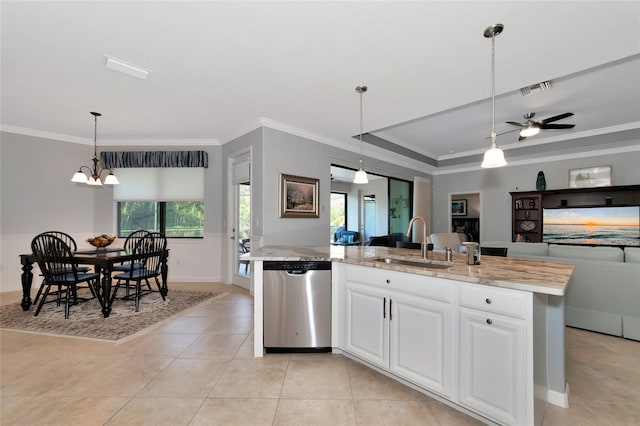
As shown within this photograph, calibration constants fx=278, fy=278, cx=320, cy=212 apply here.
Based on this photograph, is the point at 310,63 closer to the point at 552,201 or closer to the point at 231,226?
the point at 231,226

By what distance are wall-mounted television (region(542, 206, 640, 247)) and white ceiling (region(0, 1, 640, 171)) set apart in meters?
1.84

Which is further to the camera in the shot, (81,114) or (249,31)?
(81,114)

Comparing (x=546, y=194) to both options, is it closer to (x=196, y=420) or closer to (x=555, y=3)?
(x=555, y=3)

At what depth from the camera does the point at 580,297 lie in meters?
2.98

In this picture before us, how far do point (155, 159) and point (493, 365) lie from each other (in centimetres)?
562

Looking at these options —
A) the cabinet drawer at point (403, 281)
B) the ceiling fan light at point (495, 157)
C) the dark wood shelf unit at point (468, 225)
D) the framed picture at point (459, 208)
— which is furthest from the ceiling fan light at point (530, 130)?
the framed picture at point (459, 208)

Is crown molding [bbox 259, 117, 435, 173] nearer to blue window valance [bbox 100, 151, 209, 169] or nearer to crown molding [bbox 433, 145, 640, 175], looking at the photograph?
crown molding [bbox 433, 145, 640, 175]

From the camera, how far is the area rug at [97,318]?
114 inches

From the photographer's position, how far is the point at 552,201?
612 centimetres

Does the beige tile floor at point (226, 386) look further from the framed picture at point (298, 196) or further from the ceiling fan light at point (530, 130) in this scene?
the ceiling fan light at point (530, 130)

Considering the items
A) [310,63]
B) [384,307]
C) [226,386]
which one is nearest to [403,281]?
[384,307]

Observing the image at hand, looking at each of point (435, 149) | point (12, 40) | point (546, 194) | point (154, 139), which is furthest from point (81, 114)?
point (546, 194)

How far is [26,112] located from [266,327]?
14.9 feet

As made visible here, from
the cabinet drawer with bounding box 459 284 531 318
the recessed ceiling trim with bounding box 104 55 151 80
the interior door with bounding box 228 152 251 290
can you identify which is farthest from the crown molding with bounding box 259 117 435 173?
the cabinet drawer with bounding box 459 284 531 318
